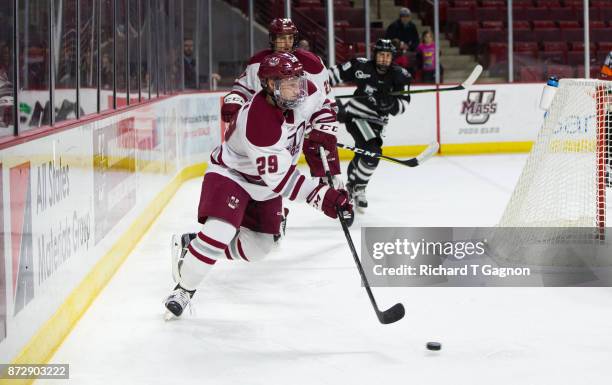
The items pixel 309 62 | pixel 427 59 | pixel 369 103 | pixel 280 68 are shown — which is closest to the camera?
pixel 280 68

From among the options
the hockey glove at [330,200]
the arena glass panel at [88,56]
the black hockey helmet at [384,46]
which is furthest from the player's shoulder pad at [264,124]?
the black hockey helmet at [384,46]

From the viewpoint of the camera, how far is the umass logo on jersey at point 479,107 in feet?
32.1

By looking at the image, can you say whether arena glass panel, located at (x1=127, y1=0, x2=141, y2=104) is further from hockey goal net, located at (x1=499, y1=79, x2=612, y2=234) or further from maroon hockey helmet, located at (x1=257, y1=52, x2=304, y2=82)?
maroon hockey helmet, located at (x1=257, y1=52, x2=304, y2=82)

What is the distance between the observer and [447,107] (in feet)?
31.9

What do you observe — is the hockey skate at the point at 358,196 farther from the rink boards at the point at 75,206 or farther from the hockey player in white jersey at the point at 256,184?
the hockey player in white jersey at the point at 256,184

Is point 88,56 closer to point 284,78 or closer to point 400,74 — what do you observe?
point 284,78

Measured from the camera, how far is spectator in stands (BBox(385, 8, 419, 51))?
986cm

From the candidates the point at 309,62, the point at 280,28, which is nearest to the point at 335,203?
the point at 280,28

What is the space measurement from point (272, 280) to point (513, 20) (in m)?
7.48

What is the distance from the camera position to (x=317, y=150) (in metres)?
4.67

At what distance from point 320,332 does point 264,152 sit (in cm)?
62

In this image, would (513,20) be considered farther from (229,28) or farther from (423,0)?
(229,28)

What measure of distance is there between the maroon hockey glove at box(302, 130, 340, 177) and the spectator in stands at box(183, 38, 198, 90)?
3435mm

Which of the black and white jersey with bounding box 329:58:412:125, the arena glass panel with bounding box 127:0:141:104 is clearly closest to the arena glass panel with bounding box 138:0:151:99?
the arena glass panel with bounding box 127:0:141:104
